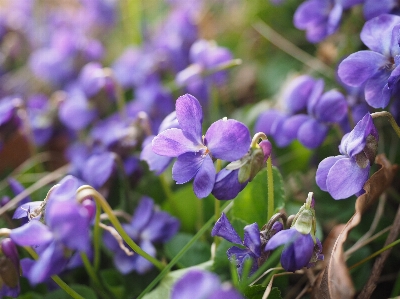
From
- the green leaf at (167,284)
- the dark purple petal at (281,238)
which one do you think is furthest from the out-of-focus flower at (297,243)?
the green leaf at (167,284)

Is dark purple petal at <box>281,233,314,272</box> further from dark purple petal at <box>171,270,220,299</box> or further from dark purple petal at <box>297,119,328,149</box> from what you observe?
dark purple petal at <box>297,119,328,149</box>

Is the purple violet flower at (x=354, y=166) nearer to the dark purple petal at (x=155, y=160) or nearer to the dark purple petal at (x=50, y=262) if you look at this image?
the dark purple petal at (x=155, y=160)

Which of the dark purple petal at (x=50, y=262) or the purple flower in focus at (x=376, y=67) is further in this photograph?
the purple flower in focus at (x=376, y=67)

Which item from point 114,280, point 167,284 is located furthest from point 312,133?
point 114,280

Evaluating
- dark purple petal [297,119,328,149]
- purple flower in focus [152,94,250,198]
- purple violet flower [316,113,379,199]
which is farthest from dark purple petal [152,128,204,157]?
dark purple petal [297,119,328,149]

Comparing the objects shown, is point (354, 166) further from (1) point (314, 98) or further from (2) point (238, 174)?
(1) point (314, 98)

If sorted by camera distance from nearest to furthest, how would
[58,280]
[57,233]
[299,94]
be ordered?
[57,233], [58,280], [299,94]
